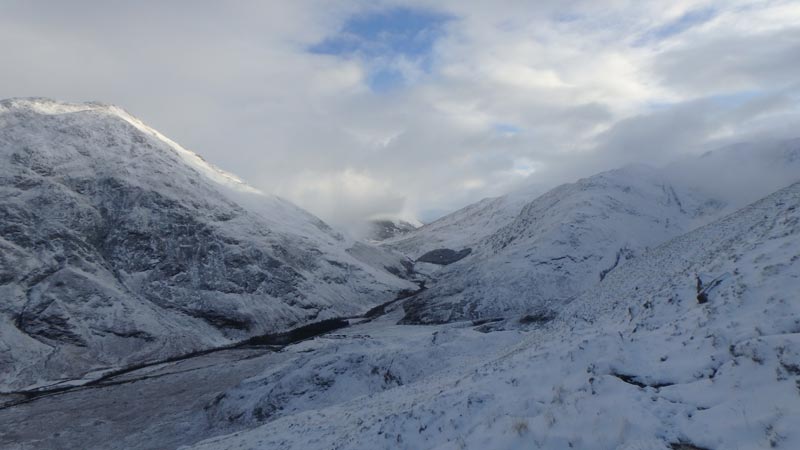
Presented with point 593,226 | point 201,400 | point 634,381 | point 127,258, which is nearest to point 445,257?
point 593,226

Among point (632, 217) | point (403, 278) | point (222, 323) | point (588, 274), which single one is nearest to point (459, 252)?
point (403, 278)

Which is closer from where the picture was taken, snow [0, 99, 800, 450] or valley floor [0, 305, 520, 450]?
snow [0, 99, 800, 450]

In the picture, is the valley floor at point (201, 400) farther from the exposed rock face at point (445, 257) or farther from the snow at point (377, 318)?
the exposed rock face at point (445, 257)

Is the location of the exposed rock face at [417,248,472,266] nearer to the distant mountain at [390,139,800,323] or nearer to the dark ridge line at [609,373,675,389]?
the distant mountain at [390,139,800,323]

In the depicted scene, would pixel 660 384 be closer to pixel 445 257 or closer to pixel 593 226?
pixel 593 226

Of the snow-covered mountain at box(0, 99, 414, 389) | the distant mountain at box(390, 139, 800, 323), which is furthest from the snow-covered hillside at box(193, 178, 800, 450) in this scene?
the snow-covered mountain at box(0, 99, 414, 389)

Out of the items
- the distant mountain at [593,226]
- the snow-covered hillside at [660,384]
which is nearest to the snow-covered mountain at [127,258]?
the distant mountain at [593,226]
